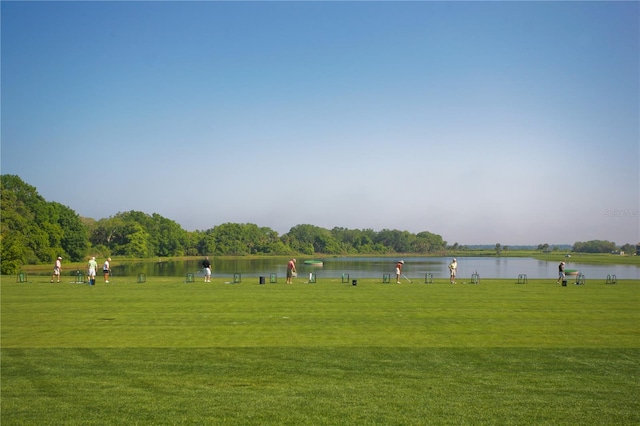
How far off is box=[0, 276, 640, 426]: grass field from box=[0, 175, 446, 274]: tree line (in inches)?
1891

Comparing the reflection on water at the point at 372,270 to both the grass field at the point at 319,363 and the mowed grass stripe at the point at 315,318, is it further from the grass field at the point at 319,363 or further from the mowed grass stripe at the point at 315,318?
the grass field at the point at 319,363

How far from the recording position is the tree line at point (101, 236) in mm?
81562

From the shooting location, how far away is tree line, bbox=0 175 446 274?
81.6 meters

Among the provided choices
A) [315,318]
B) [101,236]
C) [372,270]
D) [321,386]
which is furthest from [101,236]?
[321,386]

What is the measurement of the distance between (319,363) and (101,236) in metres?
133

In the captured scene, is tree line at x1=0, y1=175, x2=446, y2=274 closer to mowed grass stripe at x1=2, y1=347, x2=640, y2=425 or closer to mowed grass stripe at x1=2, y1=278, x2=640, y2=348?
mowed grass stripe at x1=2, y1=278, x2=640, y2=348

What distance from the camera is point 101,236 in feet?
441

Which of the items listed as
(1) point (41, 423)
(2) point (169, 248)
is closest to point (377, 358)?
(1) point (41, 423)

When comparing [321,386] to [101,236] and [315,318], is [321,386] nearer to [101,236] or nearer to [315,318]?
[315,318]

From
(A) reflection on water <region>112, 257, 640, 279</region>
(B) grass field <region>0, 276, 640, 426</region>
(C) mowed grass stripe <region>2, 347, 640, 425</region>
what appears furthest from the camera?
(A) reflection on water <region>112, 257, 640, 279</region>

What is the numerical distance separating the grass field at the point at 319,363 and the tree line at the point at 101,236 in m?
48.0

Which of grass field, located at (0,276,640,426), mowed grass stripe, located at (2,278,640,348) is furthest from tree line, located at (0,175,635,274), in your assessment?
grass field, located at (0,276,640,426)

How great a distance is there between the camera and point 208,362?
14.6 m

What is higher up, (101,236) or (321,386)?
(101,236)
